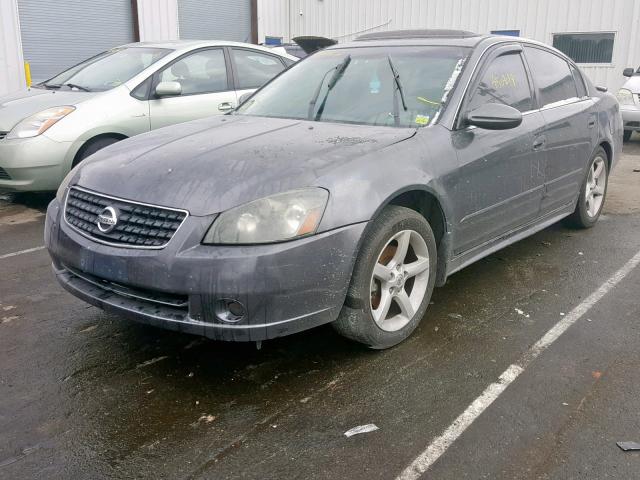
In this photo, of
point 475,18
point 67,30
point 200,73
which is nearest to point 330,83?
point 200,73

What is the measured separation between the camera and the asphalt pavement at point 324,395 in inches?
97.7

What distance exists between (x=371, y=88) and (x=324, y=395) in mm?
1988

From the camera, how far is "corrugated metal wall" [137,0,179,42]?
14633 millimetres

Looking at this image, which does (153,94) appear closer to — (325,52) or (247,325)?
(325,52)

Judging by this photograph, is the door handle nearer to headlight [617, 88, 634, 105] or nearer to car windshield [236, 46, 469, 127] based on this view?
car windshield [236, 46, 469, 127]

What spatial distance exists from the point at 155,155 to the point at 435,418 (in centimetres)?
190

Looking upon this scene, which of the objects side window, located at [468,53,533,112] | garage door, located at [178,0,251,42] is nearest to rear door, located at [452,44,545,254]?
side window, located at [468,53,533,112]

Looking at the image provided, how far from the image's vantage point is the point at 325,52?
4.62 m

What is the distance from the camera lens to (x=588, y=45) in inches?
596

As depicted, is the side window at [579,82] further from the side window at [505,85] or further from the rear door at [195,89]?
the rear door at [195,89]

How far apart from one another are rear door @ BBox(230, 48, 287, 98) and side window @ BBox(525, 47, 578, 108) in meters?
3.30

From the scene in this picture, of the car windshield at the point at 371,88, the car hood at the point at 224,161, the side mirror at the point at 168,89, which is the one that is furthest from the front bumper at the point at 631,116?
the car hood at the point at 224,161

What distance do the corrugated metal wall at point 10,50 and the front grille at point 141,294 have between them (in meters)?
10.6

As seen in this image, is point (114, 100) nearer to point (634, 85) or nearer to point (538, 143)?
point (538, 143)
